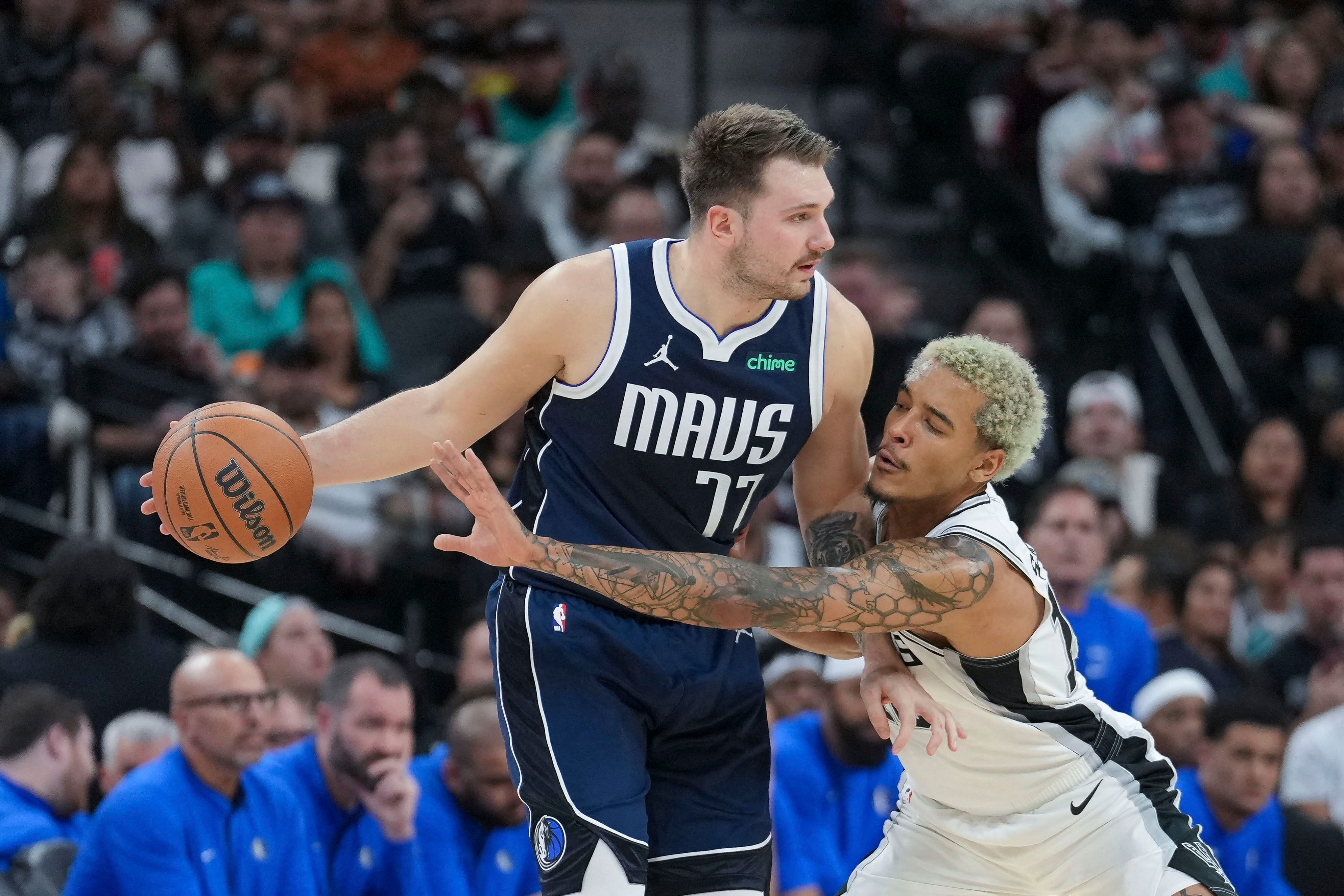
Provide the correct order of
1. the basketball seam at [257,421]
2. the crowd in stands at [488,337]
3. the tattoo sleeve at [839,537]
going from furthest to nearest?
the crowd in stands at [488,337] < the tattoo sleeve at [839,537] < the basketball seam at [257,421]

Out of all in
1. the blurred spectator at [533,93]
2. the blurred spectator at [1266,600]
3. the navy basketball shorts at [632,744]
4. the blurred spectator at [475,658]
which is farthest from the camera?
the blurred spectator at [533,93]

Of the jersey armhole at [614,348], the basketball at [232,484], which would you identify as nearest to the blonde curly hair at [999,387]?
the jersey armhole at [614,348]

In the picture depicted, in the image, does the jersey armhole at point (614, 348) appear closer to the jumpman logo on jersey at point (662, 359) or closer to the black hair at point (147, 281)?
the jumpman logo on jersey at point (662, 359)

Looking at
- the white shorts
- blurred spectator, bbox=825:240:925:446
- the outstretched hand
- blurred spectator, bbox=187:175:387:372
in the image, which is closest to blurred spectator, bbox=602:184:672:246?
blurred spectator, bbox=825:240:925:446

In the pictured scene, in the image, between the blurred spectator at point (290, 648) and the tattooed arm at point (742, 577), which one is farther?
the blurred spectator at point (290, 648)

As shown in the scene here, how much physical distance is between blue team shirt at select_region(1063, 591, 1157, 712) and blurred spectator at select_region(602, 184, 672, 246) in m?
3.01

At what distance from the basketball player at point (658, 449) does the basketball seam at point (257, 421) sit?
0.22ft

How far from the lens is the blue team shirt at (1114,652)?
7574mm

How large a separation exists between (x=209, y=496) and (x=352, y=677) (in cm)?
210

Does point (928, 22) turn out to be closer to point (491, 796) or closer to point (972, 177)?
point (972, 177)

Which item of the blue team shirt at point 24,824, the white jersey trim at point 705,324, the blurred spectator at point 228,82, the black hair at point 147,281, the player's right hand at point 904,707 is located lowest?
the blue team shirt at point 24,824

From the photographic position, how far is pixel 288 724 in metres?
6.50

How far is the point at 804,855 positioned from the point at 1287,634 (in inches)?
131

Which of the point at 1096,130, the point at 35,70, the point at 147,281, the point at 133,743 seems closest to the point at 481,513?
the point at 133,743
